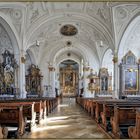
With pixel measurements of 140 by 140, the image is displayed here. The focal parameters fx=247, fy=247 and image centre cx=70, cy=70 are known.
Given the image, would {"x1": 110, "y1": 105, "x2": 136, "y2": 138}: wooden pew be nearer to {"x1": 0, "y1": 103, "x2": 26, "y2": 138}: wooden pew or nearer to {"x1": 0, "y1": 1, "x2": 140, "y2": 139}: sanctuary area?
{"x1": 0, "y1": 103, "x2": 26, "y2": 138}: wooden pew

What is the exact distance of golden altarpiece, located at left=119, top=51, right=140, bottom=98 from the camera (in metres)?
16.1

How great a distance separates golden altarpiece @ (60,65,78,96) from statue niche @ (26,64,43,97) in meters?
15.8

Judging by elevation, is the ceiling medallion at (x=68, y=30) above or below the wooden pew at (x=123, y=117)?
above

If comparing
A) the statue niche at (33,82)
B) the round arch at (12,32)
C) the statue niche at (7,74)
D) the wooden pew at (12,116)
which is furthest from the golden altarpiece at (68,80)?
the wooden pew at (12,116)

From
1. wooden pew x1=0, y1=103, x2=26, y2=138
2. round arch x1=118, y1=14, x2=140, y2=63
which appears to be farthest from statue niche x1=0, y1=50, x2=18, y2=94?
wooden pew x1=0, y1=103, x2=26, y2=138

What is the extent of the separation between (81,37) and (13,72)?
316 inches

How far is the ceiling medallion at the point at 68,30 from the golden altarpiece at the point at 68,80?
1817 cm

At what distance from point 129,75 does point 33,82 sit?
9.89 m

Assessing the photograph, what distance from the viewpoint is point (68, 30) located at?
2038 centimetres

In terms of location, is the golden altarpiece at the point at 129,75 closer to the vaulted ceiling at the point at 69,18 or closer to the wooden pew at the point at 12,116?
the vaulted ceiling at the point at 69,18

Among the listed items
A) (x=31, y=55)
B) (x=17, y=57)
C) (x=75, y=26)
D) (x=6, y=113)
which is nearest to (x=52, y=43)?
(x=31, y=55)

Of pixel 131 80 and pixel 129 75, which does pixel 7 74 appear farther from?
pixel 131 80

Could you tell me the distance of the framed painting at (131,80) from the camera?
639 inches

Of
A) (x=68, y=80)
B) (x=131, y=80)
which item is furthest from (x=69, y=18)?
(x=68, y=80)
